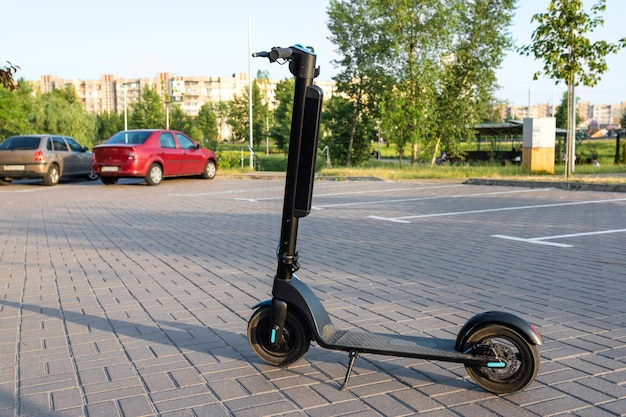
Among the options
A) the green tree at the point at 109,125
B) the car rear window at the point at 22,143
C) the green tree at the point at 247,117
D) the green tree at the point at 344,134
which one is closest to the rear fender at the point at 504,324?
the car rear window at the point at 22,143

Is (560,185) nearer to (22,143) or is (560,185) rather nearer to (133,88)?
(22,143)

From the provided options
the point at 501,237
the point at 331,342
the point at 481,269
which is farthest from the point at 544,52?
the point at 331,342

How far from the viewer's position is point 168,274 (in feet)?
21.3

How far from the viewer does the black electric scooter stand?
329cm

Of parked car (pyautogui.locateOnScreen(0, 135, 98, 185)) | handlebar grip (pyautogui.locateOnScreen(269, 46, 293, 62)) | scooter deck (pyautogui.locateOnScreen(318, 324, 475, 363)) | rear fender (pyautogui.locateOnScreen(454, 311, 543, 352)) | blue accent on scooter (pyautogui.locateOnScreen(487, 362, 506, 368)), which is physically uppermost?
handlebar grip (pyautogui.locateOnScreen(269, 46, 293, 62))

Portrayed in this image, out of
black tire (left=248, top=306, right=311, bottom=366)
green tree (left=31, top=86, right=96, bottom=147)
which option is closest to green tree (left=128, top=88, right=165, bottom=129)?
green tree (left=31, top=86, right=96, bottom=147)

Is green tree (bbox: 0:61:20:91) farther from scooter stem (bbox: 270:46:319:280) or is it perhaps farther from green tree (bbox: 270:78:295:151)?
green tree (bbox: 270:78:295:151)

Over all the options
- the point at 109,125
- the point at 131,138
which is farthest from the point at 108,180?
the point at 109,125

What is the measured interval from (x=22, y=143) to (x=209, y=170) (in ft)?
19.8

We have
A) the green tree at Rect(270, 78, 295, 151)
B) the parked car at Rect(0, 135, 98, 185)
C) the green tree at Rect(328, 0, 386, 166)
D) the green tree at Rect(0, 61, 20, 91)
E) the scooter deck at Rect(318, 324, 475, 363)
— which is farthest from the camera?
the green tree at Rect(270, 78, 295, 151)

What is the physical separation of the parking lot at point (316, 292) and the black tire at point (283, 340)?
0.25 ft

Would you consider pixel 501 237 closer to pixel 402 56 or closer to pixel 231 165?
pixel 231 165

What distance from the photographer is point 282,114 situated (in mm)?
53969

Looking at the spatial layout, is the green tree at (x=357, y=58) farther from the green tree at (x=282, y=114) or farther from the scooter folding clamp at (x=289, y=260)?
the scooter folding clamp at (x=289, y=260)
